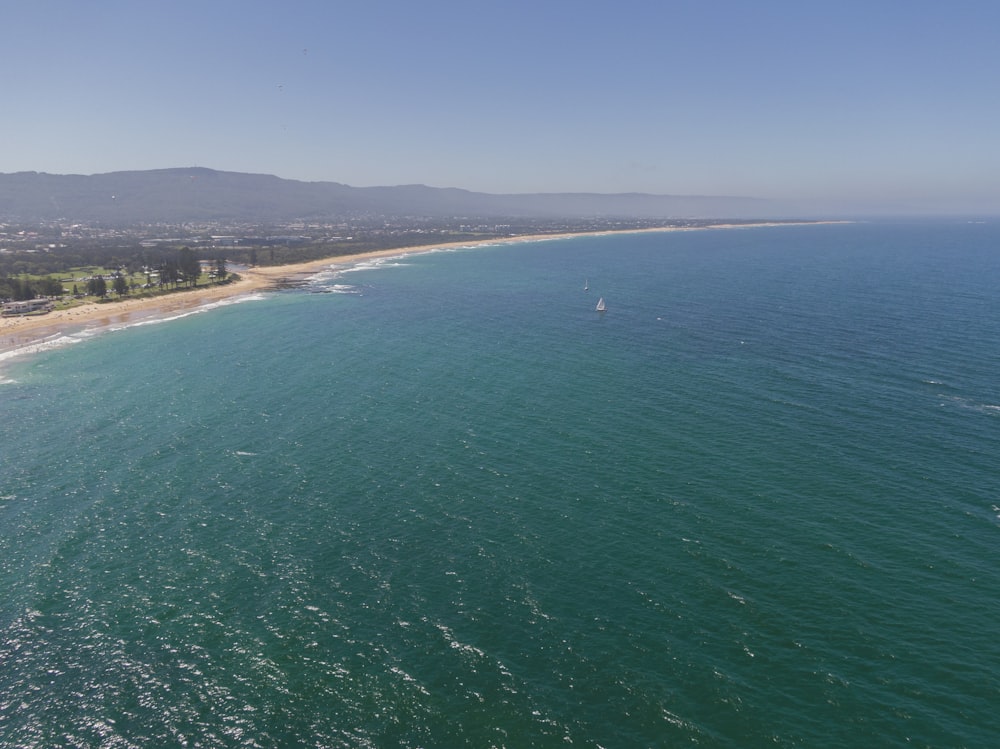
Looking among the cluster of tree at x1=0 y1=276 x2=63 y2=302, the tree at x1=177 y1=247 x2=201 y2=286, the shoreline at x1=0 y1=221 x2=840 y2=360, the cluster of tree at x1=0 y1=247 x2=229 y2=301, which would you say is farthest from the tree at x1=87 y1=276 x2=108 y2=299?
the tree at x1=177 y1=247 x2=201 y2=286

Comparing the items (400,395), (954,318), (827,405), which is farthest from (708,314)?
(400,395)

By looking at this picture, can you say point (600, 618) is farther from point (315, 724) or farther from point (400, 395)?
point (400, 395)

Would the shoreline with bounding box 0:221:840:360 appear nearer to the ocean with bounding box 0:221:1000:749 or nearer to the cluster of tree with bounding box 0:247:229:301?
the cluster of tree with bounding box 0:247:229:301

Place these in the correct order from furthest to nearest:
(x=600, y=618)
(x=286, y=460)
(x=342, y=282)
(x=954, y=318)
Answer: (x=342, y=282), (x=954, y=318), (x=286, y=460), (x=600, y=618)

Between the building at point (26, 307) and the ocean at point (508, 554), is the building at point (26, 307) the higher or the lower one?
the higher one

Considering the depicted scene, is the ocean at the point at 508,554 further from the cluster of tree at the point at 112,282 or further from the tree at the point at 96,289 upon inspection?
the tree at the point at 96,289

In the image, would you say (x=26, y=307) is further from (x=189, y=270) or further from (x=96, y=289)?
(x=189, y=270)

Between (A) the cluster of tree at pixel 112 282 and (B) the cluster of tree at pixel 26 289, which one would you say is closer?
(B) the cluster of tree at pixel 26 289

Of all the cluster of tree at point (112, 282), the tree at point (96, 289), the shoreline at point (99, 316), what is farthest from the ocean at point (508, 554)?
the tree at point (96, 289)
